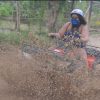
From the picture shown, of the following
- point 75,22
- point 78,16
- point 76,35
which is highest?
point 78,16

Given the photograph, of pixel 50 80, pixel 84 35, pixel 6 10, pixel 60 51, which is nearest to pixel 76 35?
pixel 84 35

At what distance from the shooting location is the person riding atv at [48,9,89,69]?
5.68 m

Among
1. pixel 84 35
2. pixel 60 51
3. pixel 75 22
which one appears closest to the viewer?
pixel 60 51

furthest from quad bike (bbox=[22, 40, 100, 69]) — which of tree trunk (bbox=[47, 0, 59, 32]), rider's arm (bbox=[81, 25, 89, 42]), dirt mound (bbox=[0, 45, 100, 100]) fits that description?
tree trunk (bbox=[47, 0, 59, 32])

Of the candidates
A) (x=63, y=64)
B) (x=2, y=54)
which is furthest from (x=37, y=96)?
(x=2, y=54)

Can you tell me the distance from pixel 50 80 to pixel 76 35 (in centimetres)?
123

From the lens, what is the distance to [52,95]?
5562mm

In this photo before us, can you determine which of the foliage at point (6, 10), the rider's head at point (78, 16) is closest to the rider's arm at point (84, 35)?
the rider's head at point (78, 16)

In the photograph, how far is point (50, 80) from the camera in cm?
547

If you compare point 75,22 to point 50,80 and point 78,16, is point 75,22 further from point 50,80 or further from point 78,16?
point 50,80

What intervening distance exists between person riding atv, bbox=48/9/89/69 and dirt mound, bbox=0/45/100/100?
301 mm

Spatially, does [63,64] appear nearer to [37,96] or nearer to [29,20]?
[37,96]

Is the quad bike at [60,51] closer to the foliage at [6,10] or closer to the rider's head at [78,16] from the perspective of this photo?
the rider's head at [78,16]

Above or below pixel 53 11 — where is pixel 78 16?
above
